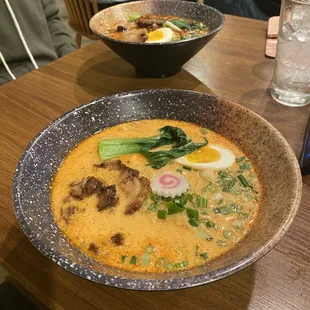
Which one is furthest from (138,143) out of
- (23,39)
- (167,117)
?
(23,39)

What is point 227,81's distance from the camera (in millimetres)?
1559

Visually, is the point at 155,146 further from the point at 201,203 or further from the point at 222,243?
the point at 222,243

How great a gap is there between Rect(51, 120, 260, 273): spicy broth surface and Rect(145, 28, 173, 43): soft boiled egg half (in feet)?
2.73

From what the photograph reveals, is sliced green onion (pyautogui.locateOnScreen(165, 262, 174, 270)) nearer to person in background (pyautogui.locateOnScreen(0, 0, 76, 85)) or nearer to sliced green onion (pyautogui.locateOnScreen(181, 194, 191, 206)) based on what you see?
sliced green onion (pyautogui.locateOnScreen(181, 194, 191, 206))

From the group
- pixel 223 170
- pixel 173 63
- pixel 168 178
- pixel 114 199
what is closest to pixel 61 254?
pixel 114 199

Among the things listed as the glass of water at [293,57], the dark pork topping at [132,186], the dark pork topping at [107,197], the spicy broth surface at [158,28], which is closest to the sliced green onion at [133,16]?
the spicy broth surface at [158,28]

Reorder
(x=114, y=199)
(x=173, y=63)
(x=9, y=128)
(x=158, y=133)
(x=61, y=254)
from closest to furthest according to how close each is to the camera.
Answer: (x=61, y=254) → (x=114, y=199) → (x=158, y=133) → (x=9, y=128) → (x=173, y=63)

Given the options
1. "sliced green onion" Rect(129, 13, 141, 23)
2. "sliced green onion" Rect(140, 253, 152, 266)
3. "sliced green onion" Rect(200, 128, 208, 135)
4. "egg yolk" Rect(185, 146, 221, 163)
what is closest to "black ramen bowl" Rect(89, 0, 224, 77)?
"sliced green onion" Rect(129, 13, 141, 23)

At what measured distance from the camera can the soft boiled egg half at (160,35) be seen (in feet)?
5.45

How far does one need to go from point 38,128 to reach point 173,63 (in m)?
0.61

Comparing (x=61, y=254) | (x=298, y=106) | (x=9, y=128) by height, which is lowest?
(x=298, y=106)

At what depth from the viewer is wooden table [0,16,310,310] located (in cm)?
77

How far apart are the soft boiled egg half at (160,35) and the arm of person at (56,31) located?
31.9 inches

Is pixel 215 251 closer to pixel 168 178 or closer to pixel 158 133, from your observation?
pixel 168 178
